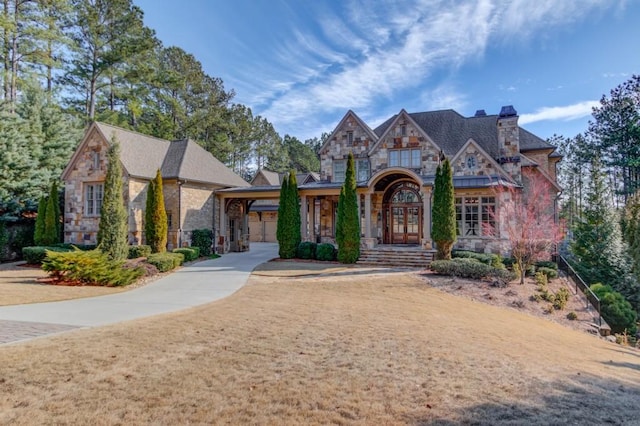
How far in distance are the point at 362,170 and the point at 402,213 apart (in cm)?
362

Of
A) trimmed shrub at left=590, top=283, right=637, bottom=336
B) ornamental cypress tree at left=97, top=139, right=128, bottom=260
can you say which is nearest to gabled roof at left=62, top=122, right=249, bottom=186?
ornamental cypress tree at left=97, top=139, right=128, bottom=260

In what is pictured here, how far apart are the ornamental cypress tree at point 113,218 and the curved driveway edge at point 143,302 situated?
2437mm

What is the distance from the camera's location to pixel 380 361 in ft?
17.0

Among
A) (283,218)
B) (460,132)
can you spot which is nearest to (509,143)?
(460,132)

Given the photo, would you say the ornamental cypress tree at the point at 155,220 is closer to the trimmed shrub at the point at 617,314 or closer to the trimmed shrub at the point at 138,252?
the trimmed shrub at the point at 138,252

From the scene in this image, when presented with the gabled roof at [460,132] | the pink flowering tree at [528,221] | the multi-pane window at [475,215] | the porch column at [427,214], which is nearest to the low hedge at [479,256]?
the pink flowering tree at [528,221]

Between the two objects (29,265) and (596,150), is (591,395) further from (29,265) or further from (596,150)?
(596,150)

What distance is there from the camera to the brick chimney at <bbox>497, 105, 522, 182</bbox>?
68.0 ft

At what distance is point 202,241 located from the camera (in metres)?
20.8

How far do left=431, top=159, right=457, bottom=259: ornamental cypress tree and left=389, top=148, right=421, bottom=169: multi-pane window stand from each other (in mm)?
4937

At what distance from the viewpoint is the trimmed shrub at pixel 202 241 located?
68.3 ft

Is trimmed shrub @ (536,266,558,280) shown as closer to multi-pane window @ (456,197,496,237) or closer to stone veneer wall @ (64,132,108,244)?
multi-pane window @ (456,197,496,237)

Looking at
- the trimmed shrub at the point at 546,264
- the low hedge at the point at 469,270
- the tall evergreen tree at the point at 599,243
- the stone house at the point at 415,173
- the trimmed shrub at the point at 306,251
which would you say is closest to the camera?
the low hedge at the point at 469,270

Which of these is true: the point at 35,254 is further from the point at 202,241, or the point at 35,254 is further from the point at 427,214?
the point at 427,214
